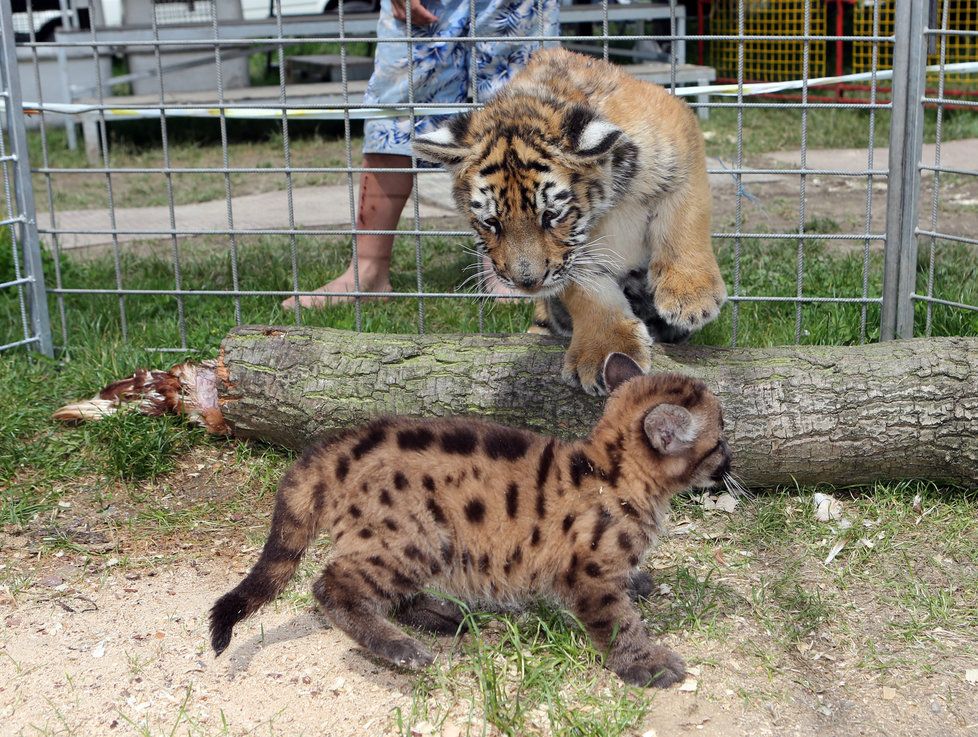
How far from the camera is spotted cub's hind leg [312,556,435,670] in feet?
9.04

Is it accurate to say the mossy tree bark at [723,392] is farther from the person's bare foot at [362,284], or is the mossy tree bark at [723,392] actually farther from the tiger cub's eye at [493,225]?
the person's bare foot at [362,284]

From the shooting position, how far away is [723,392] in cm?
359

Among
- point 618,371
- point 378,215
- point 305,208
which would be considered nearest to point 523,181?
point 618,371

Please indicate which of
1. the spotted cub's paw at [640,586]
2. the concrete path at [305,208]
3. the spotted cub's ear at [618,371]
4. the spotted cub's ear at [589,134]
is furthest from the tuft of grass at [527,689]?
the concrete path at [305,208]

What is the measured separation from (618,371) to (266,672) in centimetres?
122

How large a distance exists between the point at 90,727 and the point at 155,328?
270 cm

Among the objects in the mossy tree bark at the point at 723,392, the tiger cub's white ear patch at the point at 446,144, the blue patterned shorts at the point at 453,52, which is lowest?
the mossy tree bark at the point at 723,392

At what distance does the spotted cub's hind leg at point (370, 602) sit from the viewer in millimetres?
2754

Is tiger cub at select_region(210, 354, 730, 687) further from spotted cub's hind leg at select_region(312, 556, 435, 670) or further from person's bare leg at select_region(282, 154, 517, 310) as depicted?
person's bare leg at select_region(282, 154, 517, 310)

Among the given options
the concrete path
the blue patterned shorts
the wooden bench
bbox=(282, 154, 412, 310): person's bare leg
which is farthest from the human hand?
the wooden bench

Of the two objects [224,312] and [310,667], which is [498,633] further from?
[224,312]

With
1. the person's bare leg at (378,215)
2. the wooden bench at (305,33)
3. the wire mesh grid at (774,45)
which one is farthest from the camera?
the wire mesh grid at (774,45)

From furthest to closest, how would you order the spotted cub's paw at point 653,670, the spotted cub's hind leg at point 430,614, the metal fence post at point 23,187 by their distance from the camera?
1. the metal fence post at point 23,187
2. the spotted cub's hind leg at point 430,614
3. the spotted cub's paw at point 653,670

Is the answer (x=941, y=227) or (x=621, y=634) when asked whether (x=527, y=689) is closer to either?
(x=621, y=634)
